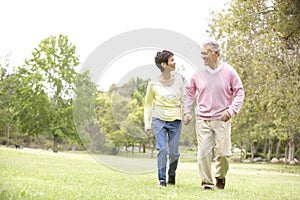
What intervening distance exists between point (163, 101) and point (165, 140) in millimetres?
184

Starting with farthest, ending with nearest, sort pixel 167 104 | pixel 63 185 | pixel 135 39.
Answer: pixel 167 104 → pixel 63 185 → pixel 135 39

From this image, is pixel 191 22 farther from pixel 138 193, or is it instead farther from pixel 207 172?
pixel 138 193

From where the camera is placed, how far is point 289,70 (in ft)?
22.1

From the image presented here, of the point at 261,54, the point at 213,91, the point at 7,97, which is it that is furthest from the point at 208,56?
the point at 261,54

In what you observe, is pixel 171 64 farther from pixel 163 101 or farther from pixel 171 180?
pixel 171 180

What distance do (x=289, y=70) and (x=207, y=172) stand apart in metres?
4.65

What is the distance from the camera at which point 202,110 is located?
2.39 meters

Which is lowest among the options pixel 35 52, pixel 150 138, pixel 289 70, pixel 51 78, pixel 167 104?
pixel 150 138

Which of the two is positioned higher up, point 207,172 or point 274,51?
point 274,51

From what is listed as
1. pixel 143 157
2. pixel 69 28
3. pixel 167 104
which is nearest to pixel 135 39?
pixel 167 104

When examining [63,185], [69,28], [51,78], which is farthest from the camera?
[69,28]

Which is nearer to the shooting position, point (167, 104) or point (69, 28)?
point (167, 104)

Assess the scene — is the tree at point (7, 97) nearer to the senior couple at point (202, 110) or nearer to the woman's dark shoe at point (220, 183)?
the senior couple at point (202, 110)

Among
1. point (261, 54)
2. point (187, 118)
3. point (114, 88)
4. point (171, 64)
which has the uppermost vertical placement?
point (261, 54)
